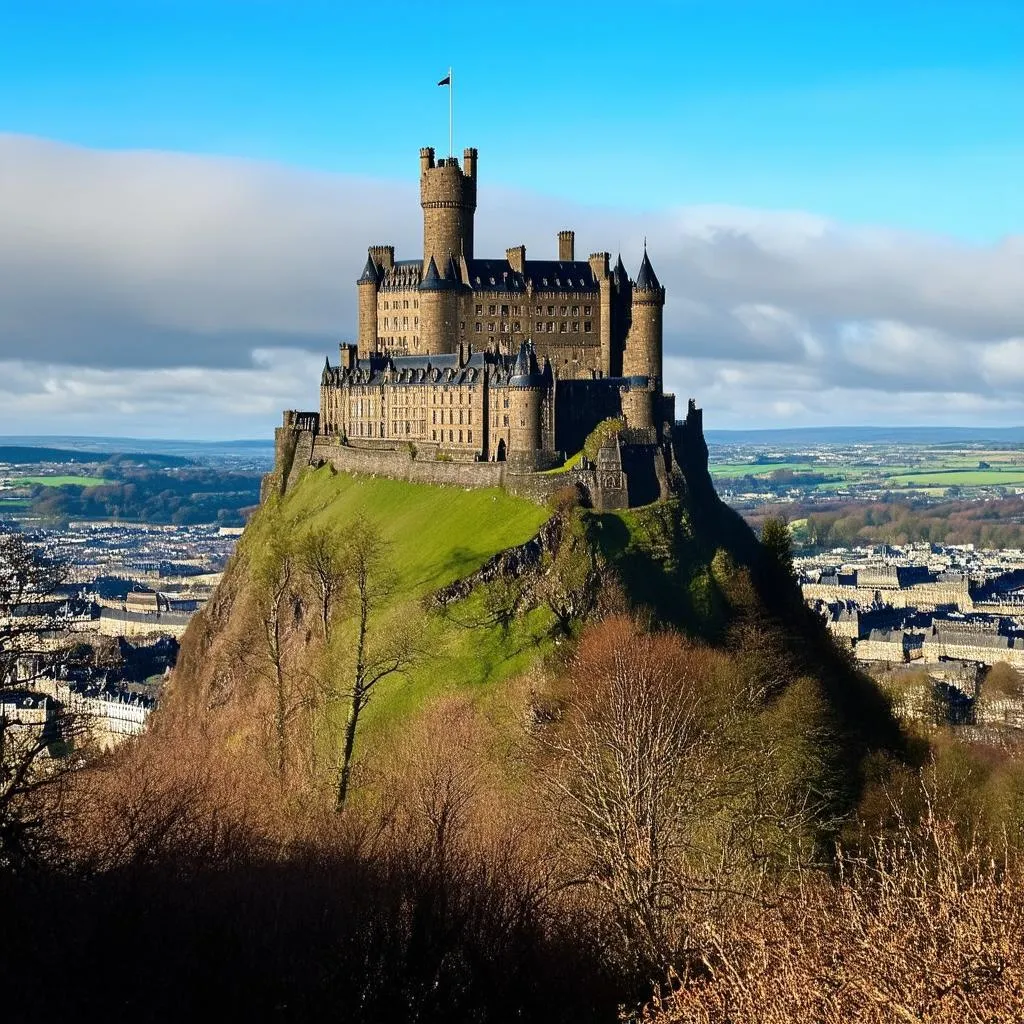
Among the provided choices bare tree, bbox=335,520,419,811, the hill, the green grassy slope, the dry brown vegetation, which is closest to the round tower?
the hill

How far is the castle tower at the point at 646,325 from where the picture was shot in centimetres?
12000

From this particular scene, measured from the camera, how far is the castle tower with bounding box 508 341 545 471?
362ft

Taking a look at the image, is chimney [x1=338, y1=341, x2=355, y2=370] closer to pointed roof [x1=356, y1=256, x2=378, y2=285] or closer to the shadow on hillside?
pointed roof [x1=356, y1=256, x2=378, y2=285]

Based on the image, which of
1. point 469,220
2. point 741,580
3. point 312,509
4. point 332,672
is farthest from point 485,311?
point 332,672

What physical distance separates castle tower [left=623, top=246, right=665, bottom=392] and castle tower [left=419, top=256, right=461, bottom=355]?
1691 centimetres

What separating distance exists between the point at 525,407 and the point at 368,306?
31.9m

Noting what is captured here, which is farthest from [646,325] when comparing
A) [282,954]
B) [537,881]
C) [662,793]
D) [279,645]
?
[282,954]

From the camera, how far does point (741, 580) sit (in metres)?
101

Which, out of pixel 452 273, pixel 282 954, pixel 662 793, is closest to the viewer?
pixel 282 954

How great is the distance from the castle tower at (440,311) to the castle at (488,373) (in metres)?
0.08

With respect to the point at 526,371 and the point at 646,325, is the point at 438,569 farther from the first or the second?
the point at 646,325

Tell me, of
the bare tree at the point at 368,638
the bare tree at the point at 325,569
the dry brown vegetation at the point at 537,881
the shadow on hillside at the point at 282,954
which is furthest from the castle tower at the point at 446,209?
the shadow on hillside at the point at 282,954

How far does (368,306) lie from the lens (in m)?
138

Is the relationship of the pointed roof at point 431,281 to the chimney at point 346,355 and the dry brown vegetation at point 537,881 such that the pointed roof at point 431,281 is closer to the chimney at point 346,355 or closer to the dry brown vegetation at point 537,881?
the chimney at point 346,355
